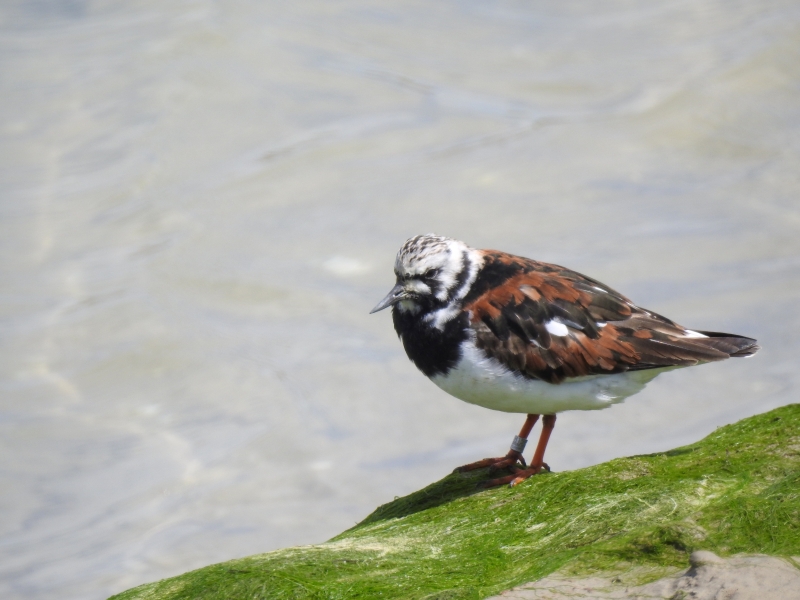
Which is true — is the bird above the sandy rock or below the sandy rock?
above

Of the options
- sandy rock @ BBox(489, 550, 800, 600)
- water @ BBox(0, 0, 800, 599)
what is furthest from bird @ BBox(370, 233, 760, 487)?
water @ BBox(0, 0, 800, 599)

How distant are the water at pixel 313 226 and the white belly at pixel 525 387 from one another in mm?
4333

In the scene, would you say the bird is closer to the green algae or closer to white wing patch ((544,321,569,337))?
white wing patch ((544,321,569,337))

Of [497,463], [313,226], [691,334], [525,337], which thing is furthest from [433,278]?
[313,226]

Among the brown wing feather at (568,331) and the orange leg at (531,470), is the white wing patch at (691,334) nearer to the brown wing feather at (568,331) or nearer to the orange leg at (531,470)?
the brown wing feather at (568,331)

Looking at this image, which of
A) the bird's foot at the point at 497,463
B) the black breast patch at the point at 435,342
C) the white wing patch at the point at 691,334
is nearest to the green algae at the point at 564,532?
the bird's foot at the point at 497,463

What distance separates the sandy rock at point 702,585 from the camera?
3049mm

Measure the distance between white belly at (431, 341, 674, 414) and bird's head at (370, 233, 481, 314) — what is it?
0.36m

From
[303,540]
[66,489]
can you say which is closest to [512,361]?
[303,540]

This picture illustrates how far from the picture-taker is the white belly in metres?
5.02

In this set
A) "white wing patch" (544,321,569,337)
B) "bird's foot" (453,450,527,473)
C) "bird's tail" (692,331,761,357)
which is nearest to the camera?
Result: "white wing patch" (544,321,569,337)

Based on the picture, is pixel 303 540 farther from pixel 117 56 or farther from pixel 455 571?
pixel 117 56

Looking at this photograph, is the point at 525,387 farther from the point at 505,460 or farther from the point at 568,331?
the point at 505,460

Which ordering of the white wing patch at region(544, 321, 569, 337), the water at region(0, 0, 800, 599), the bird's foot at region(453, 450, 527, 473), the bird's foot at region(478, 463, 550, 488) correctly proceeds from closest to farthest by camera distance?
the bird's foot at region(478, 463, 550, 488) → the white wing patch at region(544, 321, 569, 337) → the bird's foot at region(453, 450, 527, 473) → the water at region(0, 0, 800, 599)
